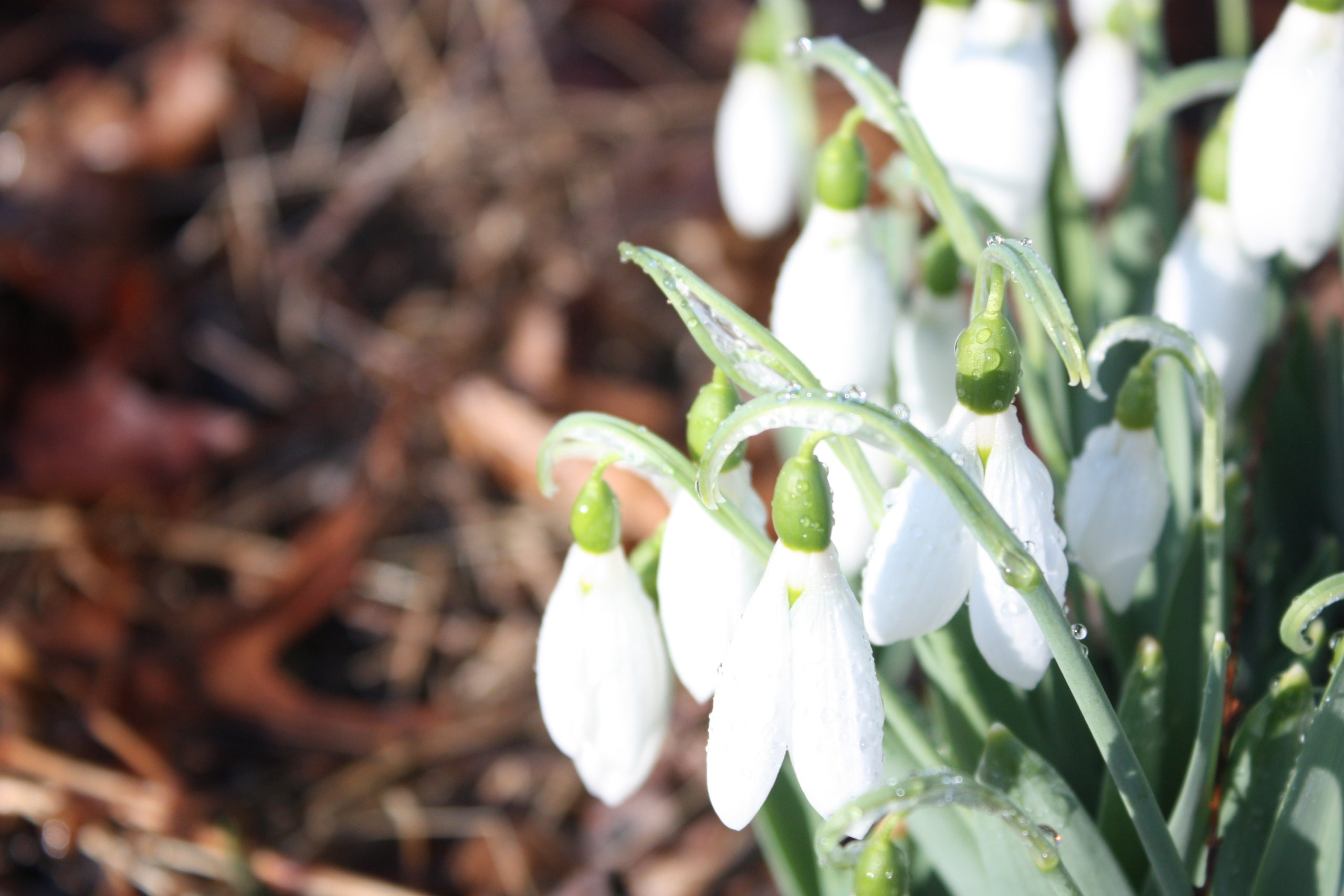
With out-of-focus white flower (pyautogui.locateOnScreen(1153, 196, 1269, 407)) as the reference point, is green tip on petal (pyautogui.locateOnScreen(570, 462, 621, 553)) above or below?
below

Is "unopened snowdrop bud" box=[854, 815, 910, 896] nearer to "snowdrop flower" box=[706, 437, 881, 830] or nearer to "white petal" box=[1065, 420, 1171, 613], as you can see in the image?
"snowdrop flower" box=[706, 437, 881, 830]

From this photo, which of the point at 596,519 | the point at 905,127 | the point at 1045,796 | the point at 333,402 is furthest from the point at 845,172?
the point at 333,402

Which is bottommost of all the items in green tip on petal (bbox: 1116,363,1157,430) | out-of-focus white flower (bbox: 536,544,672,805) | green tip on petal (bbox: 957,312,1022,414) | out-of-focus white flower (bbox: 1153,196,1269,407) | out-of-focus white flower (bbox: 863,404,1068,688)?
out-of-focus white flower (bbox: 536,544,672,805)

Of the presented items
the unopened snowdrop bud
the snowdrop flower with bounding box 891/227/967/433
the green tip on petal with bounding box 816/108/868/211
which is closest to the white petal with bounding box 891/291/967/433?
the snowdrop flower with bounding box 891/227/967/433

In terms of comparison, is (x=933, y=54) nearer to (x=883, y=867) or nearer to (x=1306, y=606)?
(x=1306, y=606)

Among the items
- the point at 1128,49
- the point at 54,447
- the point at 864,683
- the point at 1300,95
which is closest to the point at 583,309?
the point at 54,447

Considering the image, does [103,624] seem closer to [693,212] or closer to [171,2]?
[693,212]
